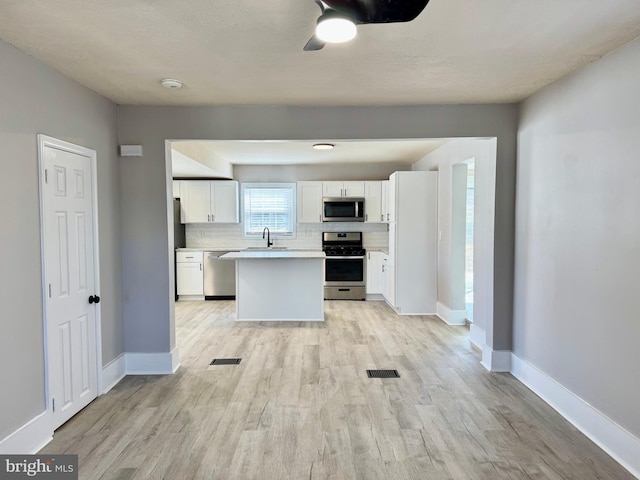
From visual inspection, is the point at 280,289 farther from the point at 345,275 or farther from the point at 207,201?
the point at 207,201

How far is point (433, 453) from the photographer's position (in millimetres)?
2365

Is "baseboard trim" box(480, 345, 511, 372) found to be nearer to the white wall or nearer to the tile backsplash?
the white wall

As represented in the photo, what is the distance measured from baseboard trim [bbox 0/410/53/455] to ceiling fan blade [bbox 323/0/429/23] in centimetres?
290

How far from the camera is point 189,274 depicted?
22.3ft

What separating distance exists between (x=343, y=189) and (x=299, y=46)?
466 centimetres

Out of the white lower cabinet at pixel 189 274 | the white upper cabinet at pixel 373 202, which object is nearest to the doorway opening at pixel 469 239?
the white upper cabinet at pixel 373 202

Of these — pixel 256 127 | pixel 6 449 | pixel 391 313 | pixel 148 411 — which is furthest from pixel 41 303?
pixel 391 313

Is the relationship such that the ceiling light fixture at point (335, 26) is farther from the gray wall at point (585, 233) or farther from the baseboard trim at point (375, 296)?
the baseboard trim at point (375, 296)

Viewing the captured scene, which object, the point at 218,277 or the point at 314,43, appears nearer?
the point at 314,43

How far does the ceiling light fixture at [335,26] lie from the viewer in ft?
5.33

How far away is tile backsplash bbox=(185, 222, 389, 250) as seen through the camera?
→ 727 centimetres

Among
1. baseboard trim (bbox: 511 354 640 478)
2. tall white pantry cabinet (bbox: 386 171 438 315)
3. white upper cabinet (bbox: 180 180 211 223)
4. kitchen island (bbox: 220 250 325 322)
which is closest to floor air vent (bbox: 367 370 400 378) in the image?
baseboard trim (bbox: 511 354 640 478)

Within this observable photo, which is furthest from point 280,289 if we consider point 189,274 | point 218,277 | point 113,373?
point 113,373

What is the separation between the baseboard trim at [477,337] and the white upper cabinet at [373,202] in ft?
9.68
